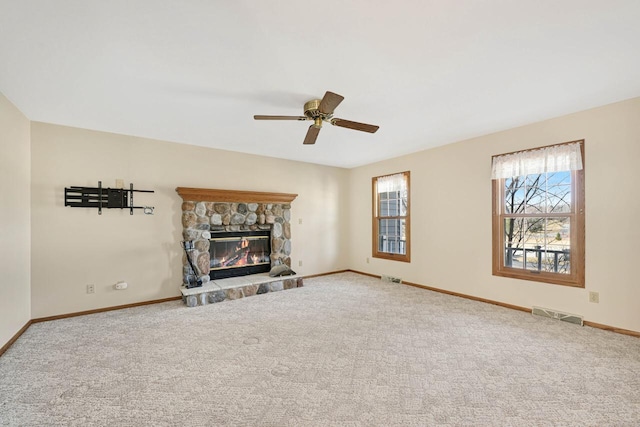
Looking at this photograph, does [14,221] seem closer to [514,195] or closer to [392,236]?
[392,236]

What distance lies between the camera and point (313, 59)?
2184mm

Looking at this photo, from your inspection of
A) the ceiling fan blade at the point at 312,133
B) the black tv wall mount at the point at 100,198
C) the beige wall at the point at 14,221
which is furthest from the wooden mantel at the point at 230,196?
the ceiling fan blade at the point at 312,133

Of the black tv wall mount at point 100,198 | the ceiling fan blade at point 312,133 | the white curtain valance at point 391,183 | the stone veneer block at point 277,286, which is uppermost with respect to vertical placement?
the ceiling fan blade at point 312,133

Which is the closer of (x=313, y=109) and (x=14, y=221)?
(x=313, y=109)

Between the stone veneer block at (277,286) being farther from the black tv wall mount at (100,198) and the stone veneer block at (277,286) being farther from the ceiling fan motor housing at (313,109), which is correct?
the ceiling fan motor housing at (313,109)

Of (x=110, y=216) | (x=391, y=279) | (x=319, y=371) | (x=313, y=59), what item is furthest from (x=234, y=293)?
(x=313, y=59)

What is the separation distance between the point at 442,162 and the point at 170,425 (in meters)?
4.82

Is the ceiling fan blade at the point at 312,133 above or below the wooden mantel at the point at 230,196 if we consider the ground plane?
above

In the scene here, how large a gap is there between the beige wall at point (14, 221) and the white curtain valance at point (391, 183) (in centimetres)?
540

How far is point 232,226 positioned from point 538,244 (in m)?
4.69

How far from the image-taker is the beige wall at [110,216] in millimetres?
3531

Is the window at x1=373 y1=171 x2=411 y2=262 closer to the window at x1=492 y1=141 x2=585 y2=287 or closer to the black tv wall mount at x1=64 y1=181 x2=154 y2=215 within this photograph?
the window at x1=492 y1=141 x2=585 y2=287

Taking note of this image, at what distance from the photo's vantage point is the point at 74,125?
3.66m

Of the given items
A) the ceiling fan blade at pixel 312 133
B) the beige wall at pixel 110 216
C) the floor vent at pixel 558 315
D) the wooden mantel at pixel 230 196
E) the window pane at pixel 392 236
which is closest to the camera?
the ceiling fan blade at pixel 312 133
